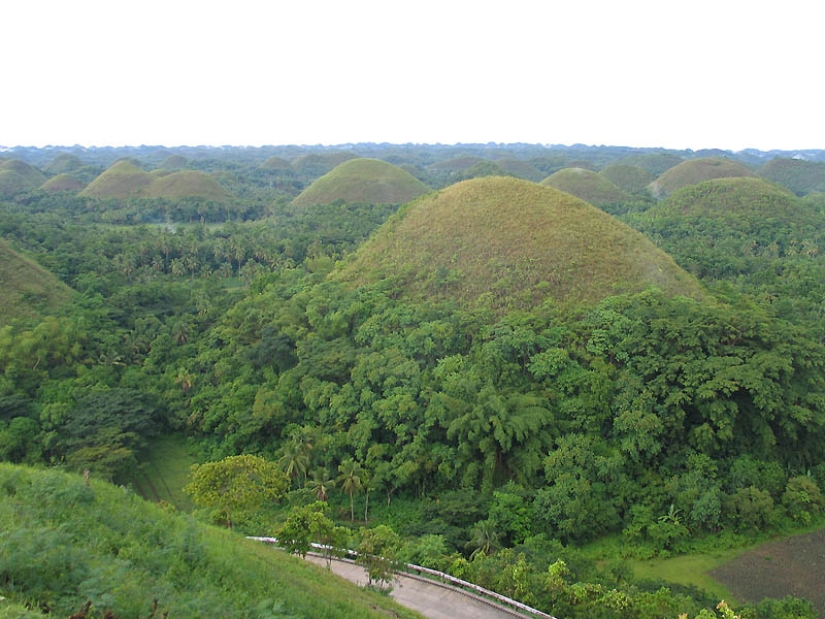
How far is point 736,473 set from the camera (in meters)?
15.7

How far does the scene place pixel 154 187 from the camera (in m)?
67.6

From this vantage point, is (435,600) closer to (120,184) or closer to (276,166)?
(120,184)

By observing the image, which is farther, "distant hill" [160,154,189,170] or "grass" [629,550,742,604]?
"distant hill" [160,154,189,170]

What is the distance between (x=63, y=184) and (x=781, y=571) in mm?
82553

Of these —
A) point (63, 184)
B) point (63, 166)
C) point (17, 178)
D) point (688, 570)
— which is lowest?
point (688, 570)

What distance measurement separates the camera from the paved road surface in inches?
429

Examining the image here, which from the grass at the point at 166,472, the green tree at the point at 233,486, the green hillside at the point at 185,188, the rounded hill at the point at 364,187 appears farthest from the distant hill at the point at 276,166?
the green tree at the point at 233,486

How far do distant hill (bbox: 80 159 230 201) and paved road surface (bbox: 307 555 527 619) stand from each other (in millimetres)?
58756

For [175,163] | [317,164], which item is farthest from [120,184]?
[317,164]

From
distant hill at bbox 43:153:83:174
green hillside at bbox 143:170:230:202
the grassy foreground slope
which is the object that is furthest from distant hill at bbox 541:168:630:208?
distant hill at bbox 43:153:83:174

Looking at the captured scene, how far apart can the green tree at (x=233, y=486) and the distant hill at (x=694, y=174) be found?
2606 inches

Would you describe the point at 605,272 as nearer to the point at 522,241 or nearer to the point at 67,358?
the point at 522,241

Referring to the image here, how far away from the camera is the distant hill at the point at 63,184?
2859 inches

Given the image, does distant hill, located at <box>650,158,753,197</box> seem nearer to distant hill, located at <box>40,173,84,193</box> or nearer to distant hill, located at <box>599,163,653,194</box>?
distant hill, located at <box>599,163,653,194</box>
